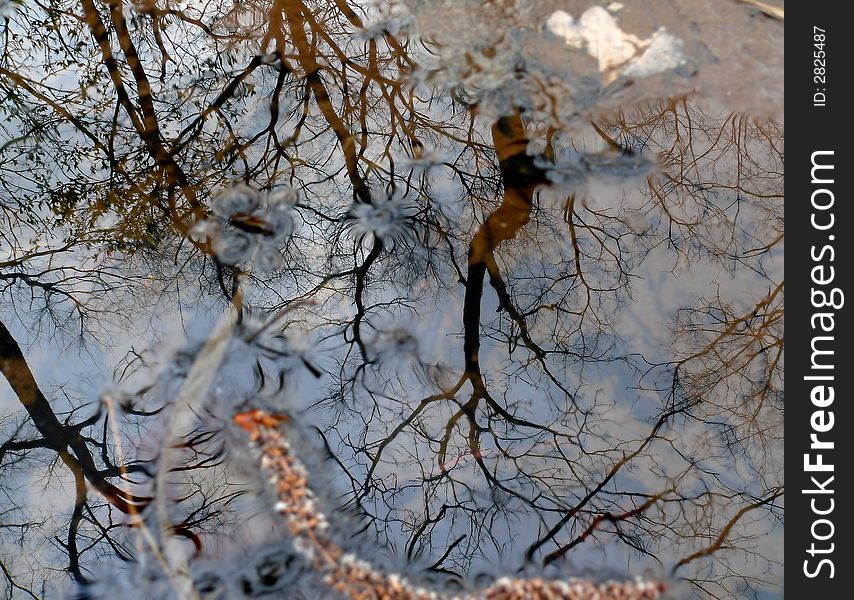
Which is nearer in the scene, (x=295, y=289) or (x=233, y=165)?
(x=295, y=289)

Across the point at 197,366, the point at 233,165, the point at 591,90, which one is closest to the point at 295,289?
the point at 197,366

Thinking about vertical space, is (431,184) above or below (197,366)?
above

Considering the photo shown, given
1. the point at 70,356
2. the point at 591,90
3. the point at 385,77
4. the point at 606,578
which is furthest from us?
the point at 385,77

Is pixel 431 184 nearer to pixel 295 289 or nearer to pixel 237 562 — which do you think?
pixel 295 289

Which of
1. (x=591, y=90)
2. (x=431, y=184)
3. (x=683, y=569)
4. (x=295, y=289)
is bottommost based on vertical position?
(x=683, y=569)

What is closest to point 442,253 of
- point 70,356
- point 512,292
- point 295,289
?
point 512,292

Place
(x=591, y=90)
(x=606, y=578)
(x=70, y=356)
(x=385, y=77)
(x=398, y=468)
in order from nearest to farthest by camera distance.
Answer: (x=606, y=578)
(x=398, y=468)
(x=70, y=356)
(x=591, y=90)
(x=385, y=77)
